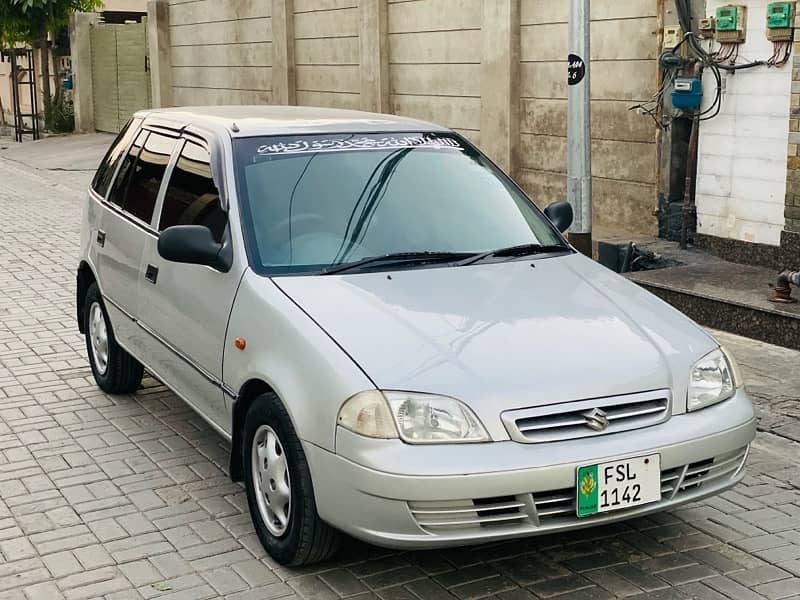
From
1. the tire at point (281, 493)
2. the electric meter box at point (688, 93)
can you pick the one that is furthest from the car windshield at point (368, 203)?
the electric meter box at point (688, 93)

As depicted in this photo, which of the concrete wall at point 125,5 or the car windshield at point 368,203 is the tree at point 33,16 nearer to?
the concrete wall at point 125,5

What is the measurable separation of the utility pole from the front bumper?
4.54 metres

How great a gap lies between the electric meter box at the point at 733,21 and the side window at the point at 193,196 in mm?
5282

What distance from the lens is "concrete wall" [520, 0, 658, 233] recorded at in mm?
11242

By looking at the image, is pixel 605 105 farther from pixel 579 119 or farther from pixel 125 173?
pixel 125 173

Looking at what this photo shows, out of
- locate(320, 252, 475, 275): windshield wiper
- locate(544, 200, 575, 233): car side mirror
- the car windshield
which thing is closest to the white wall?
locate(544, 200, 575, 233): car side mirror

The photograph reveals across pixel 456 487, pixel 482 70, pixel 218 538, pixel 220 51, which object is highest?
pixel 220 51

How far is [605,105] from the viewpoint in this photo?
11.8 m

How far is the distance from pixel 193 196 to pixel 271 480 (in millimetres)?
1645

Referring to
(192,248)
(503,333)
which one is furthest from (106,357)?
(503,333)

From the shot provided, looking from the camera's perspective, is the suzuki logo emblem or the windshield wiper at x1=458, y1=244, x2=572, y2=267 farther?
the windshield wiper at x1=458, y1=244, x2=572, y2=267

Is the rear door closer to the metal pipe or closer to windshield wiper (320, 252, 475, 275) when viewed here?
windshield wiper (320, 252, 475, 275)

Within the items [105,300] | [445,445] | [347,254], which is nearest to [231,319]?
[347,254]

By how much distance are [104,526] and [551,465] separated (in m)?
2.09
